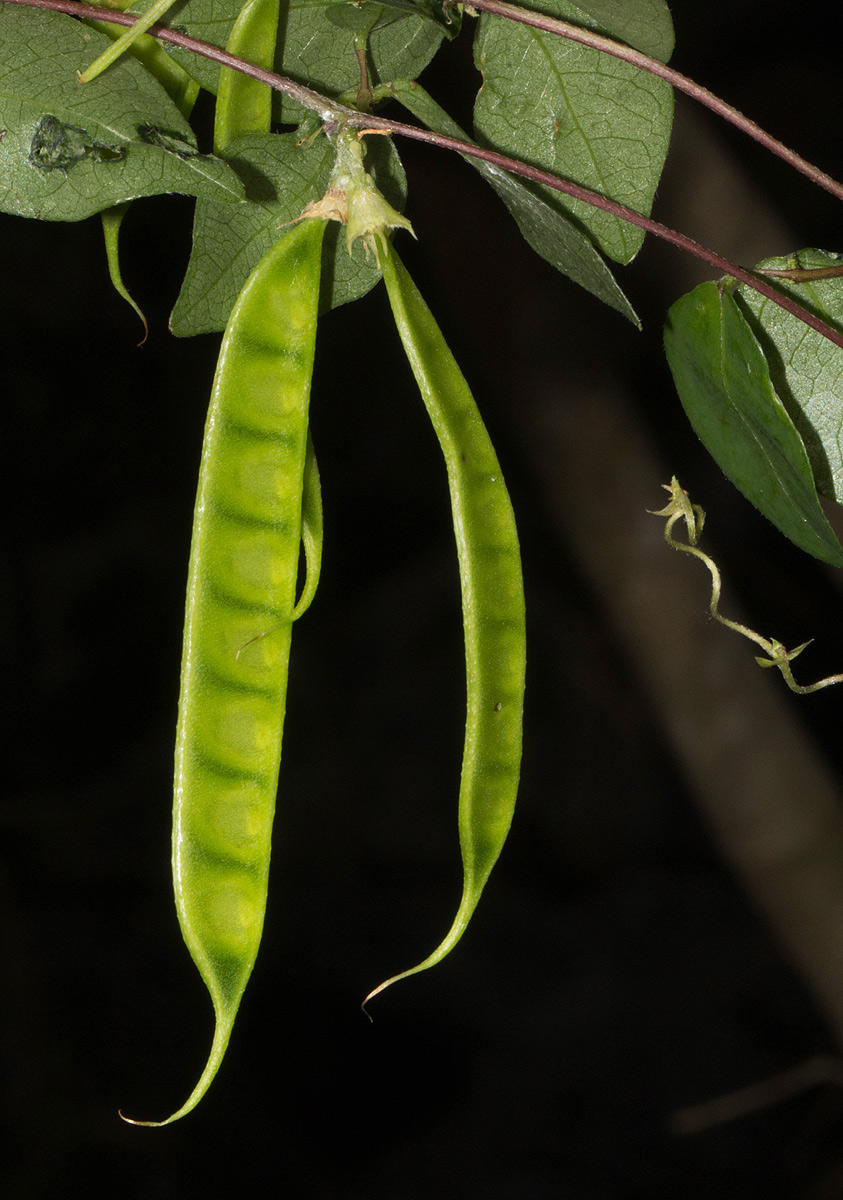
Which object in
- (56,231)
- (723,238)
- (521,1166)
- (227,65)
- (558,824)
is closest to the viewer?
(227,65)

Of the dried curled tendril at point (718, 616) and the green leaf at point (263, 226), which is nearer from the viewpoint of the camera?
the green leaf at point (263, 226)

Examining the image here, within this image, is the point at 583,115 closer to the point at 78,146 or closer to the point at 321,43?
the point at 321,43

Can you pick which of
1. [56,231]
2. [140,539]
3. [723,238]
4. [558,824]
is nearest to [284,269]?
[723,238]

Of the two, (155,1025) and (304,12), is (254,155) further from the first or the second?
(155,1025)

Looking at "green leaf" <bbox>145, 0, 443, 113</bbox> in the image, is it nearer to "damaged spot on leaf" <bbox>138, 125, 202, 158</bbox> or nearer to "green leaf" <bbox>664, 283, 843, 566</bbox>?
"damaged spot on leaf" <bbox>138, 125, 202, 158</bbox>

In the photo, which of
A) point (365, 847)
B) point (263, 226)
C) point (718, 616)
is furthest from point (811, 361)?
point (365, 847)

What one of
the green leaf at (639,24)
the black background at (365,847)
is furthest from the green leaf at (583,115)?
the black background at (365,847)

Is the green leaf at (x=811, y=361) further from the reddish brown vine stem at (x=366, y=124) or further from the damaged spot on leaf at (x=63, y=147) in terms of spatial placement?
the damaged spot on leaf at (x=63, y=147)
